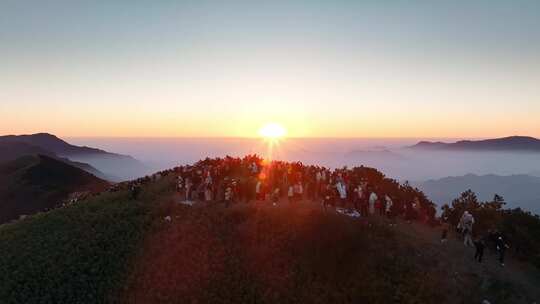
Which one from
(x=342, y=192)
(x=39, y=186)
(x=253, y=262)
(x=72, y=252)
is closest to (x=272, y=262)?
(x=253, y=262)

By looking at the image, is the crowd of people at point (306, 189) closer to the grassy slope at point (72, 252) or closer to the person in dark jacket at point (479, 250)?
the grassy slope at point (72, 252)

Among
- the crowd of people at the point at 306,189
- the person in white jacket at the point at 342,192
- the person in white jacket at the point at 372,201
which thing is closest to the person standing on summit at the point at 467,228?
the crowd of people at the point at 306,189

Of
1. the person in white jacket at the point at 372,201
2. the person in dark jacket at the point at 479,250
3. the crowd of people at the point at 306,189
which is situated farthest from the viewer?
the crowd of people at the point at 306,189

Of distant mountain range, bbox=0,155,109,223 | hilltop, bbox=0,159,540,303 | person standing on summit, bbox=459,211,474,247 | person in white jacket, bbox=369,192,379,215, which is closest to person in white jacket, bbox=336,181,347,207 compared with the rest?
hilltop, bbox=0,159,540,303

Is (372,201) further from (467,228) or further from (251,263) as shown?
(251,263)

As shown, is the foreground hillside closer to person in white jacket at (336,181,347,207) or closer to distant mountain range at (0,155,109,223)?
person in white jacket at (336,181,347,207)
